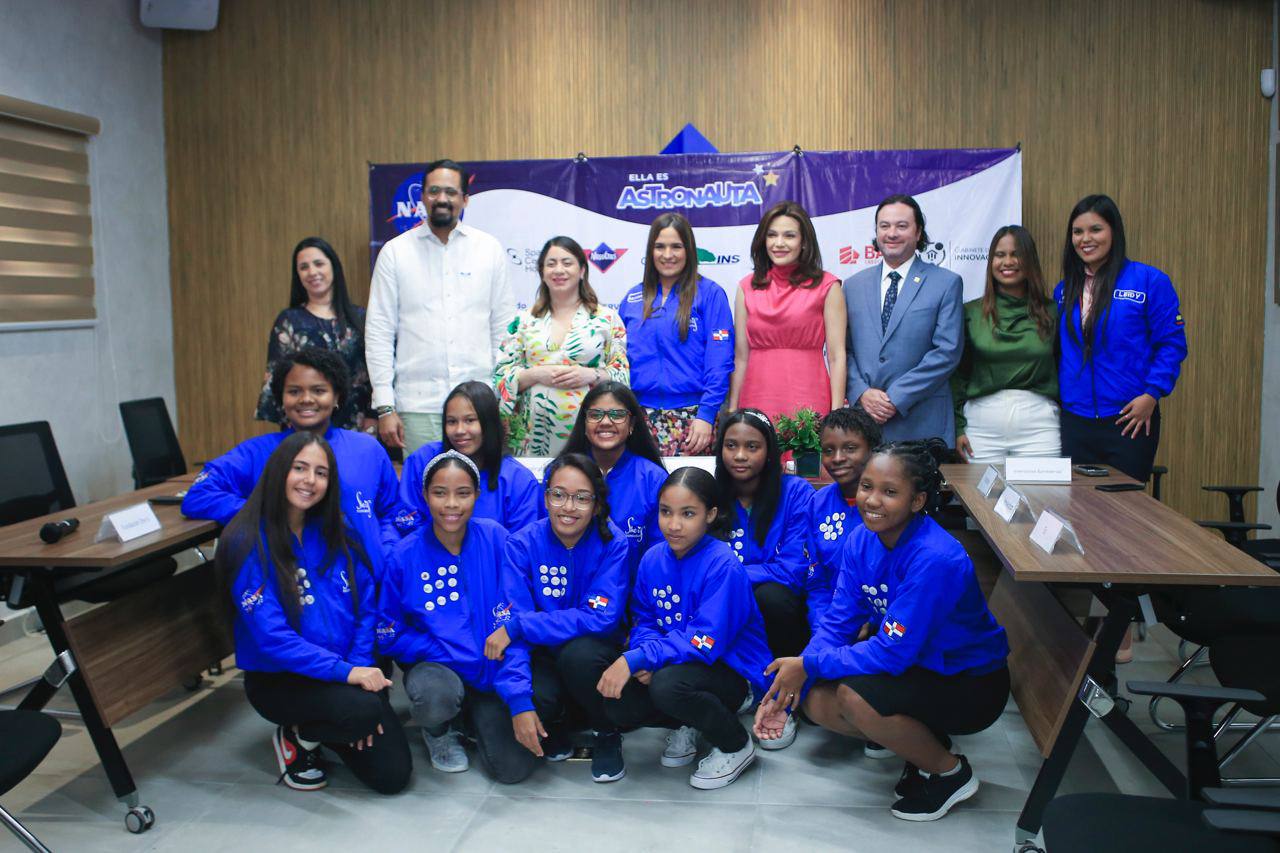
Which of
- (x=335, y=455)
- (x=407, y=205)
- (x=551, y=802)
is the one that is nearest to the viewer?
(x=551, y=802)

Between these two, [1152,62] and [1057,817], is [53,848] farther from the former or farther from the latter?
[1152,62]

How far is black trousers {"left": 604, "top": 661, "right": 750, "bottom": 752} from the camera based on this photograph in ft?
9.17

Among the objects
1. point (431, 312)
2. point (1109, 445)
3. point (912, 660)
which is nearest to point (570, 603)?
point (912, 660)

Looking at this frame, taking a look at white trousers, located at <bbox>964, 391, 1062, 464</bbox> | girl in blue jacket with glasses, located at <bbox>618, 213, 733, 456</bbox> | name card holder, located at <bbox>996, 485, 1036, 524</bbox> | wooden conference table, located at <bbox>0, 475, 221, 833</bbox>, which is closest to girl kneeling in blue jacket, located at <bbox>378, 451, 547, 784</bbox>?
wooden conference table, located at <bbox>0, 475, 221, 833</bbox>

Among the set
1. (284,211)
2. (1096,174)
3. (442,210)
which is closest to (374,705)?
(442,210)

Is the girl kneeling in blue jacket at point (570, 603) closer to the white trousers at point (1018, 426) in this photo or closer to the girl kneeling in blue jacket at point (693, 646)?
the girl kneeling in blue jacket at point (693, 646)

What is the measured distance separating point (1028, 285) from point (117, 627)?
131 inches

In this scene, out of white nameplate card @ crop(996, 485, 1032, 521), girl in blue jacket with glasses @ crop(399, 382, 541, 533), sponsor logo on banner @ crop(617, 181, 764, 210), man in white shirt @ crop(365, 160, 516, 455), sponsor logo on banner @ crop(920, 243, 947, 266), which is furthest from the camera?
sponsor logo on banner @ crop(617, 181, 764, 210)

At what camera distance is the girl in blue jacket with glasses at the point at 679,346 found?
3.90 meters

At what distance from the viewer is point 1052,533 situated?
7.86 ft

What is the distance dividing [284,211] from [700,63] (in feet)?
8.05

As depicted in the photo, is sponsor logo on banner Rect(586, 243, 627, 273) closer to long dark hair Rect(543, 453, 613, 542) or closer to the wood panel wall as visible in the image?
the wood panel wall

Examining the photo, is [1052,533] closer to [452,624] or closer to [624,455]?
[624,455]

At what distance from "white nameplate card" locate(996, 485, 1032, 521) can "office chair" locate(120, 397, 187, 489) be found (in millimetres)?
3540
